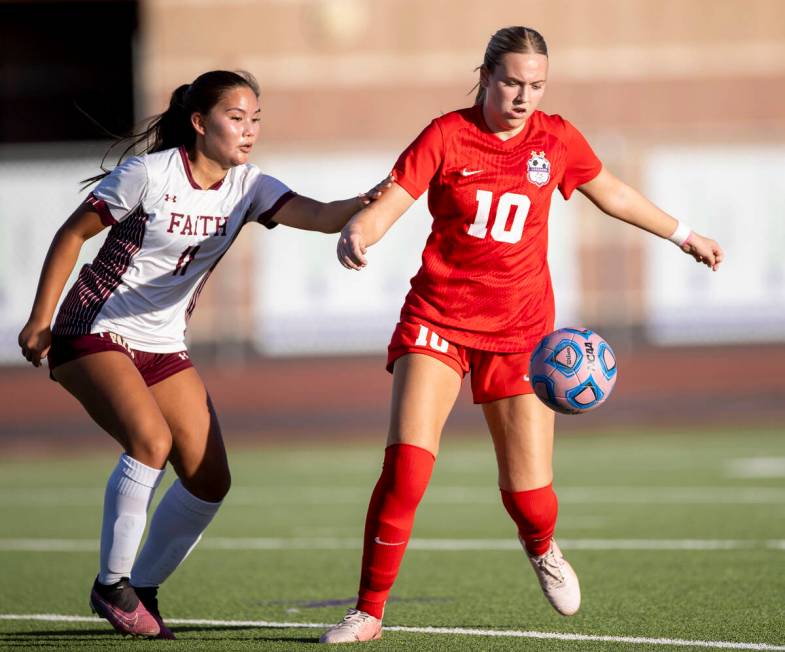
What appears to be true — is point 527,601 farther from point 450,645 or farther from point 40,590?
point 40,590

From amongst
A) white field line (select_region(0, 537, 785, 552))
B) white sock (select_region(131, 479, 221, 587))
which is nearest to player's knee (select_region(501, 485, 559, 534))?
white sock (select_region(131, 479, 221, 587))

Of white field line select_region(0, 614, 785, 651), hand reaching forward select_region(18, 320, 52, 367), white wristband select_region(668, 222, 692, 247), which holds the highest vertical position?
white wristband select_region(668, 222, 692, 247)

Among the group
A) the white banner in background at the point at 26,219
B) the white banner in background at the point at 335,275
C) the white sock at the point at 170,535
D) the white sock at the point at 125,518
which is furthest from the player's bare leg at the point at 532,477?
the white banner in background at the point at 26,219

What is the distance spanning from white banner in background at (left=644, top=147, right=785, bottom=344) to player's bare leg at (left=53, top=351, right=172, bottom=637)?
36.5 ft

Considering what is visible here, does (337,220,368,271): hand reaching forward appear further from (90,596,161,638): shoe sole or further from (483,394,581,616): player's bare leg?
(90,596,161,638): shoe sole

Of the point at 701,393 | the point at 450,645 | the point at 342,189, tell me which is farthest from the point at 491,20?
the point at 450,645

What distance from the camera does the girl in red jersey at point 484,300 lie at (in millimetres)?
5078

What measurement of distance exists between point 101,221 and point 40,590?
7.65 ft

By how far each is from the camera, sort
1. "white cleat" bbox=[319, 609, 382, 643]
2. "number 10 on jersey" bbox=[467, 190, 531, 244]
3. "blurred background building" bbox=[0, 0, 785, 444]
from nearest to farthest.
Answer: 1. "white cleat" bbox=[319, 609, 382, 643]
2. "number 10 on jersey" bbox=[467, 190, 531, 244]
3. "blurred background building" bbox=[0, 0, 785, 444]

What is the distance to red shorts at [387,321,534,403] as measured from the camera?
5.18 meters

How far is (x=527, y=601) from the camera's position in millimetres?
6152

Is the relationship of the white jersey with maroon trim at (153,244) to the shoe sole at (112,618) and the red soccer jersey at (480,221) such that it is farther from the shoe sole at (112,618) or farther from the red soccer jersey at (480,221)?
the shoe sole at (112,618)

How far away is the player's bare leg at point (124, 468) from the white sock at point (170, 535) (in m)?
0.25

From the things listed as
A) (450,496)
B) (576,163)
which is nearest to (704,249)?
(576,163)
